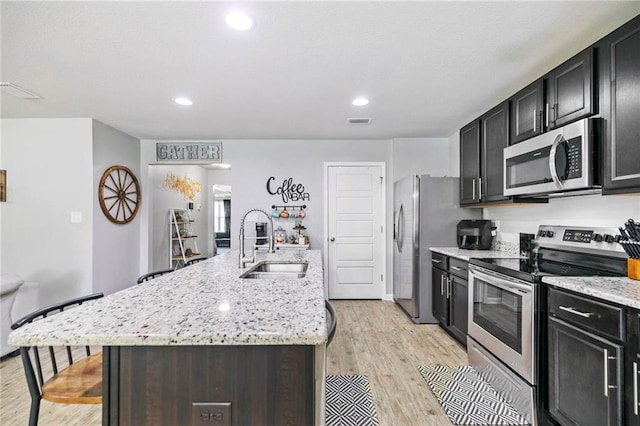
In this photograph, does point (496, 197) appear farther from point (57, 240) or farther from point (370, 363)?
point (57, 240)

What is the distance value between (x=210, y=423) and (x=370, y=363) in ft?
6.66

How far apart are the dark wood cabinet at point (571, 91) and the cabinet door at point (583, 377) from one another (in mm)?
1274

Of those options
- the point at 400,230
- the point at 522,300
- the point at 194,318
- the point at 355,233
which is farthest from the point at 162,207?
the point at 522,300

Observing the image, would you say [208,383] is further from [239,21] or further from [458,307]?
[458,307]

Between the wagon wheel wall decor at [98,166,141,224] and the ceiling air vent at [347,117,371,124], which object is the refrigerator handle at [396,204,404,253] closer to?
the ceiling air vent at [347,117,371,124]

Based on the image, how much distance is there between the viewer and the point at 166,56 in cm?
223

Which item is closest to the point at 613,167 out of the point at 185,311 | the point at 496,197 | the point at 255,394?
the point at 496,197

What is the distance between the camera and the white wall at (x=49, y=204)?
373cm

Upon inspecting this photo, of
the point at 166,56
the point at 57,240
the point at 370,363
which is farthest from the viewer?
the point at 57,240

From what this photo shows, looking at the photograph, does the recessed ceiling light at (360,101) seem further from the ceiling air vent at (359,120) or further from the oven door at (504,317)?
the oven door at (504,317)

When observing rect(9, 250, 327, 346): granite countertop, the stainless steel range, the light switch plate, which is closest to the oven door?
the stainless steel range

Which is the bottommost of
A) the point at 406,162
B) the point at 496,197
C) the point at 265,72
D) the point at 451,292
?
the point at 451,292

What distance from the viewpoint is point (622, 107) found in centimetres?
168

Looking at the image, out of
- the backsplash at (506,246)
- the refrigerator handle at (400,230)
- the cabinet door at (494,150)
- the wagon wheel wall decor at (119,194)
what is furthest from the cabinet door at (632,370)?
the wagon wheel wall decor at (119,194)
